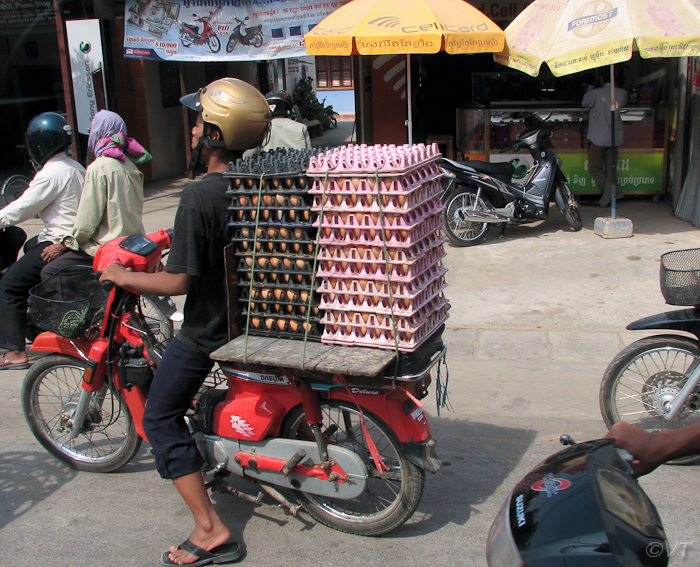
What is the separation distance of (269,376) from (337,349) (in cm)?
41

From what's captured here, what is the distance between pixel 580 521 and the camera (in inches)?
56.2

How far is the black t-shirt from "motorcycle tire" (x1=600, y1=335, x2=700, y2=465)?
2190 mm

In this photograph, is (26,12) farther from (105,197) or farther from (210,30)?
(105,197)

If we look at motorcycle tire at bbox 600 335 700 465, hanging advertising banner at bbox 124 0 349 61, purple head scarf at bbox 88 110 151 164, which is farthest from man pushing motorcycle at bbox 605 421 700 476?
hanging advertising banner at bbox 124 0 349 61

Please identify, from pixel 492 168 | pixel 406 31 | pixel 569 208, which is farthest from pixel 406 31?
pixel 569 208

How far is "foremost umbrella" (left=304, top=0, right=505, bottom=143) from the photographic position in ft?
24.9

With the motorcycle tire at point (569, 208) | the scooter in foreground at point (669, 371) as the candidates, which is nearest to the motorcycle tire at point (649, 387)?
the scooter in foreground at point (669, 371)

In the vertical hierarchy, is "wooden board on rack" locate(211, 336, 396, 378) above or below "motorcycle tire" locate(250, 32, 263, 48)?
below

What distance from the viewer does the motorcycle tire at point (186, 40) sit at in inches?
430

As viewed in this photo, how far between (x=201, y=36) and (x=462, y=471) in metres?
9.14

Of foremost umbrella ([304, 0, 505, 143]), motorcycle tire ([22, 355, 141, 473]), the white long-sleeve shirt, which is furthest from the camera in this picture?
foremost umbrella ([304, 0, 505, 143])

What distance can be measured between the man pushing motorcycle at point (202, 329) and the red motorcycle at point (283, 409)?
0.59 ft

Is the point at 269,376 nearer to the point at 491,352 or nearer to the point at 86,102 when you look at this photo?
the point at 491,352

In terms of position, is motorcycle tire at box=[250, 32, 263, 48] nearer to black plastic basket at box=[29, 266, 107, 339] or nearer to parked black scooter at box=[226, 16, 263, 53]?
parked black scooter at box=[226, 16, 263, 53]
